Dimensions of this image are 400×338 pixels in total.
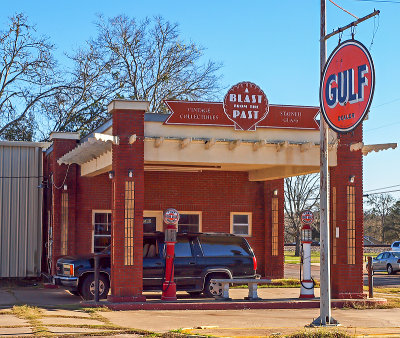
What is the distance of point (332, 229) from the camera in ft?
68.5

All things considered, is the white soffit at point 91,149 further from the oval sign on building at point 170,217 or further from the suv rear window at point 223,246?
the suv rear window at point 223,246

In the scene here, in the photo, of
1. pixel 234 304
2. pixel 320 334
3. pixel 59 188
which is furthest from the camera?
pixel 59 188

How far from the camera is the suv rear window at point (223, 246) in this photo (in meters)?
20.6

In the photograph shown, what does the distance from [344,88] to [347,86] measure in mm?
105

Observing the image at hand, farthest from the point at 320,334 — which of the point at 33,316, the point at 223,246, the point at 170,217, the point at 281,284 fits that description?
the point at 281,284

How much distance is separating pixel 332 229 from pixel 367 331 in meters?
7.03

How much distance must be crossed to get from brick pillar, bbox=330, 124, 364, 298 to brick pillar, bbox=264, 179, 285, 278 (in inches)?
238

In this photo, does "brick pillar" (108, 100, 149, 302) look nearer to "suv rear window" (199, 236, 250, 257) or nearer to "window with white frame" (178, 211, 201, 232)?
"suv rear window" (199, 236, 250, 257)

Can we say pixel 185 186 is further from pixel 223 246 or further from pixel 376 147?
pixel 376 147

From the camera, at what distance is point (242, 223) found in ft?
87.0

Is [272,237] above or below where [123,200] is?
below

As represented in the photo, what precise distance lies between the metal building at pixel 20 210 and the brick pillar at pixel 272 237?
8434 millimetres

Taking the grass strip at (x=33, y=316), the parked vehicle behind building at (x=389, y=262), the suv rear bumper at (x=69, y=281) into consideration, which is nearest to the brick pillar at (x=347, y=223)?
the suv rear bumper at (x=69, y=281)

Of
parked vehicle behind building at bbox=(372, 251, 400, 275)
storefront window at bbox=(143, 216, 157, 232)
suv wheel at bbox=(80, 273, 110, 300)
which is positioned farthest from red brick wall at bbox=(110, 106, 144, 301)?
parked vehicle behind building at bbox=(372, 251, 400, 275)
